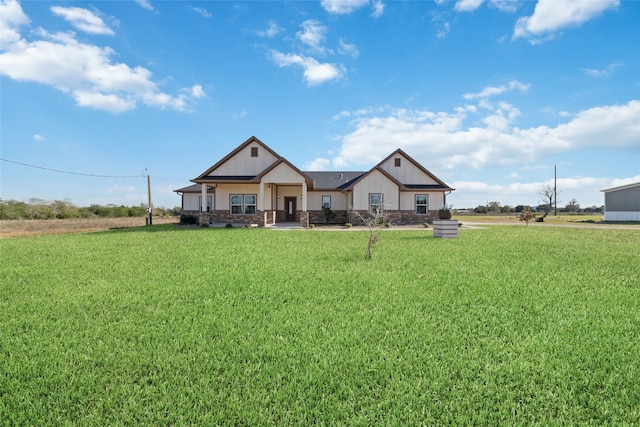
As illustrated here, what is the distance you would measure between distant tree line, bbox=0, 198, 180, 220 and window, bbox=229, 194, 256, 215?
27.8m

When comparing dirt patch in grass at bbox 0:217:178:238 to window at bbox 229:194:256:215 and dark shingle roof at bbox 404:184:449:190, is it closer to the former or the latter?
window at bbox 229:194:256:215

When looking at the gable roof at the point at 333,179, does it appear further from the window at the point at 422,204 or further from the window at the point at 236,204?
the window at the point at 236,204

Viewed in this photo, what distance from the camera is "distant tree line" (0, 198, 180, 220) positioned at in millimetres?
35938

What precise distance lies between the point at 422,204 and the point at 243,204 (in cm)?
1377

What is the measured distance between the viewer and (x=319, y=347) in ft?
12.9

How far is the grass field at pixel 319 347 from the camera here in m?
2.98

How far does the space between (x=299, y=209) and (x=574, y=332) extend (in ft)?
76.5

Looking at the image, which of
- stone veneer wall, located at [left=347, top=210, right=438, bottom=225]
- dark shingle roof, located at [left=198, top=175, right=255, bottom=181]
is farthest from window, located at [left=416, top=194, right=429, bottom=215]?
dark shingle roof, located at [left=198, top=175, right=255, bottom=181]

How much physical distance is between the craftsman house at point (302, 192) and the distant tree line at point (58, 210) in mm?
24770

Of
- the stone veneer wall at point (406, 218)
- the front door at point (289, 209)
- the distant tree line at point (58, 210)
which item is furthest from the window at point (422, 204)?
the distant tree line at point (58, 210)

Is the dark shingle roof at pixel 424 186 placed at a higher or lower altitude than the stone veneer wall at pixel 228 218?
higher

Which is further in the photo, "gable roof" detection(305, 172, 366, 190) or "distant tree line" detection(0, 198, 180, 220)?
"distant tree line" detection(0, 198, 180, 220)

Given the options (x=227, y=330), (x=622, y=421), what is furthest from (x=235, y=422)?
(x=622, y=421)

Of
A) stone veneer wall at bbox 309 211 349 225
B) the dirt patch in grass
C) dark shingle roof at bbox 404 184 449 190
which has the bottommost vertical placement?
the dirt patch in grass
